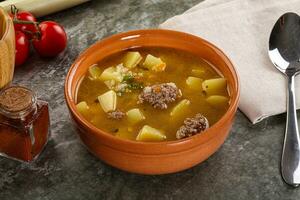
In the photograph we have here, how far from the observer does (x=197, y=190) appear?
6.38 ft

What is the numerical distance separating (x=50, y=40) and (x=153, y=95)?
0.63 metres

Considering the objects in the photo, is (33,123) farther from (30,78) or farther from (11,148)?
(30,78)

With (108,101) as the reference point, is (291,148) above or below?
below

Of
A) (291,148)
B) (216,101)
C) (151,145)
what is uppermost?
(151,145)

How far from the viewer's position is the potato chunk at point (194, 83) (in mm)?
2111

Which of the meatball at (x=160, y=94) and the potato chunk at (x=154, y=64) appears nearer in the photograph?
the meatball at (x=160, y=94)

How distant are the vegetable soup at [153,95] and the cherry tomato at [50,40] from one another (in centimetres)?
34

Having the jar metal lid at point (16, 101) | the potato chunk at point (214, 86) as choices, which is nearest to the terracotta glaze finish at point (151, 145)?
the potato chunk at point (214, 86)

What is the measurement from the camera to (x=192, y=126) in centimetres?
192

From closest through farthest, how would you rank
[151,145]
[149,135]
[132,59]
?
1. [151,145]
2. [149,135]
3. [132,59]

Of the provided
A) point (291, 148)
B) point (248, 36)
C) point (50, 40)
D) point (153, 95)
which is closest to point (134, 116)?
point (153, 95)

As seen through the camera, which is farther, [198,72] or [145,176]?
[198,72]

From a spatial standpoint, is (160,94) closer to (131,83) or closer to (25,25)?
(131,83)

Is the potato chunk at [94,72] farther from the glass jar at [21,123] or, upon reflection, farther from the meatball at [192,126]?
the meatball at [192,126]
